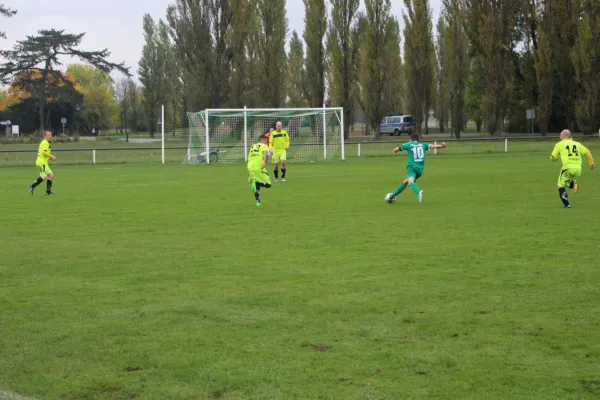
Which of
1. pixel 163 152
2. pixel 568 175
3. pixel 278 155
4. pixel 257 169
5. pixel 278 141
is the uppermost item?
pixel 278 141

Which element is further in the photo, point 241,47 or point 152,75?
point 152,75

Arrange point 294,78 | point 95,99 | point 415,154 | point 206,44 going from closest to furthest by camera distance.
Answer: point 415,154, point 206,44, point 294,78, point 95,99

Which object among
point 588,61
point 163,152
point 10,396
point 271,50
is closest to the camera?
point 10,396

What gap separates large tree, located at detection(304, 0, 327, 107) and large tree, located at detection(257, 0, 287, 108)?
7.68 feet

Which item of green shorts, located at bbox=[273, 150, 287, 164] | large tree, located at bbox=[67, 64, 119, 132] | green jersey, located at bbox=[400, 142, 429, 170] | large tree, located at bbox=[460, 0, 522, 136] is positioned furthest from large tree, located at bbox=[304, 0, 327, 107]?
green jersey, located at bbox=[400, 142, 429, 170]

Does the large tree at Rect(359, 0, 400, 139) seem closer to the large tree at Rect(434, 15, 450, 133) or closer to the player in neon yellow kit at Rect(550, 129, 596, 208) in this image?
the large tree at Rect(434, 15, 450, 133)

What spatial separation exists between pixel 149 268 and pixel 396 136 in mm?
63247

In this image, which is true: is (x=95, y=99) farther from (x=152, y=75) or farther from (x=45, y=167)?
(x=45, y=167)

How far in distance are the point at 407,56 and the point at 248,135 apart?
2655 centimetres

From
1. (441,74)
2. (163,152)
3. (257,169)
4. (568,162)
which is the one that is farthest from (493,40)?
(257,169)

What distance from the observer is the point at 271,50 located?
62.5 m

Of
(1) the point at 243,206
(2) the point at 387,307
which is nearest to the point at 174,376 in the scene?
(2) the point at 387,307

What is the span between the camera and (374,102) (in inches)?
2520

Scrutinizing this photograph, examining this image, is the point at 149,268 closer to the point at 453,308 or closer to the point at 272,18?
the point at 453,308
